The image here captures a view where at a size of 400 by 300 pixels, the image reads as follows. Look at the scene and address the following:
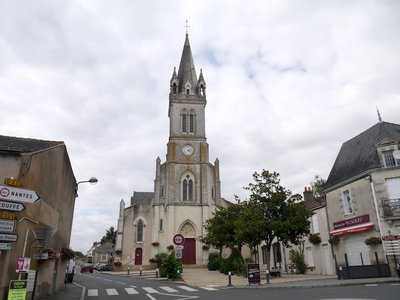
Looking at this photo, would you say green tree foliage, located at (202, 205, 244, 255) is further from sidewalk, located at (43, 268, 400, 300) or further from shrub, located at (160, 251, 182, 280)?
sidewalk, located at (43, 268, 400, 300)

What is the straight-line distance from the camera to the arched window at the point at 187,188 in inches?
1591

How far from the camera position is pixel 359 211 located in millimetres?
20953

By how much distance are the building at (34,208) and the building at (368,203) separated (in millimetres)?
14638

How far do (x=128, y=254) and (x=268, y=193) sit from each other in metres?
23.3

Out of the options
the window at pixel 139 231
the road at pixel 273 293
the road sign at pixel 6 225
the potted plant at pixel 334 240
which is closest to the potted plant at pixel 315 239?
the potted plant at pixel 334 240

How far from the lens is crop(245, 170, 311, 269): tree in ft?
67.1

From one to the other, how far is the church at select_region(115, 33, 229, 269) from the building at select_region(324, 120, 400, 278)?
17464 millimetres

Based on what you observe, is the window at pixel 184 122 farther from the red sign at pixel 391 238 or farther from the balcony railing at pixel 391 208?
the red sign at pixel 391 238

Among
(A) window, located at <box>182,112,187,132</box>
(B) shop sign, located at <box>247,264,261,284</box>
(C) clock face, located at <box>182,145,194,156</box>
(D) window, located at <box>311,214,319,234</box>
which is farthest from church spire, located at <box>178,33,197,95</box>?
(B) shop sign, located at <box>247,264,261,284</box>

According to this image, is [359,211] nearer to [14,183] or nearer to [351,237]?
[351,237]

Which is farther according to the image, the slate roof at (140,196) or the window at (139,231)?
the slate roof at (140,196)

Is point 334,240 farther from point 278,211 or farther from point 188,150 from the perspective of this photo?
point 188,150

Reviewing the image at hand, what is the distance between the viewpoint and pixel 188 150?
42438mm

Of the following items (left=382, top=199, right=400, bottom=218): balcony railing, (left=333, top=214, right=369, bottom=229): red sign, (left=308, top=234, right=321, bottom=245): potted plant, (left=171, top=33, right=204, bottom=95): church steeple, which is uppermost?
(left=171, top=33, right=204, bottom=95): church steeple
